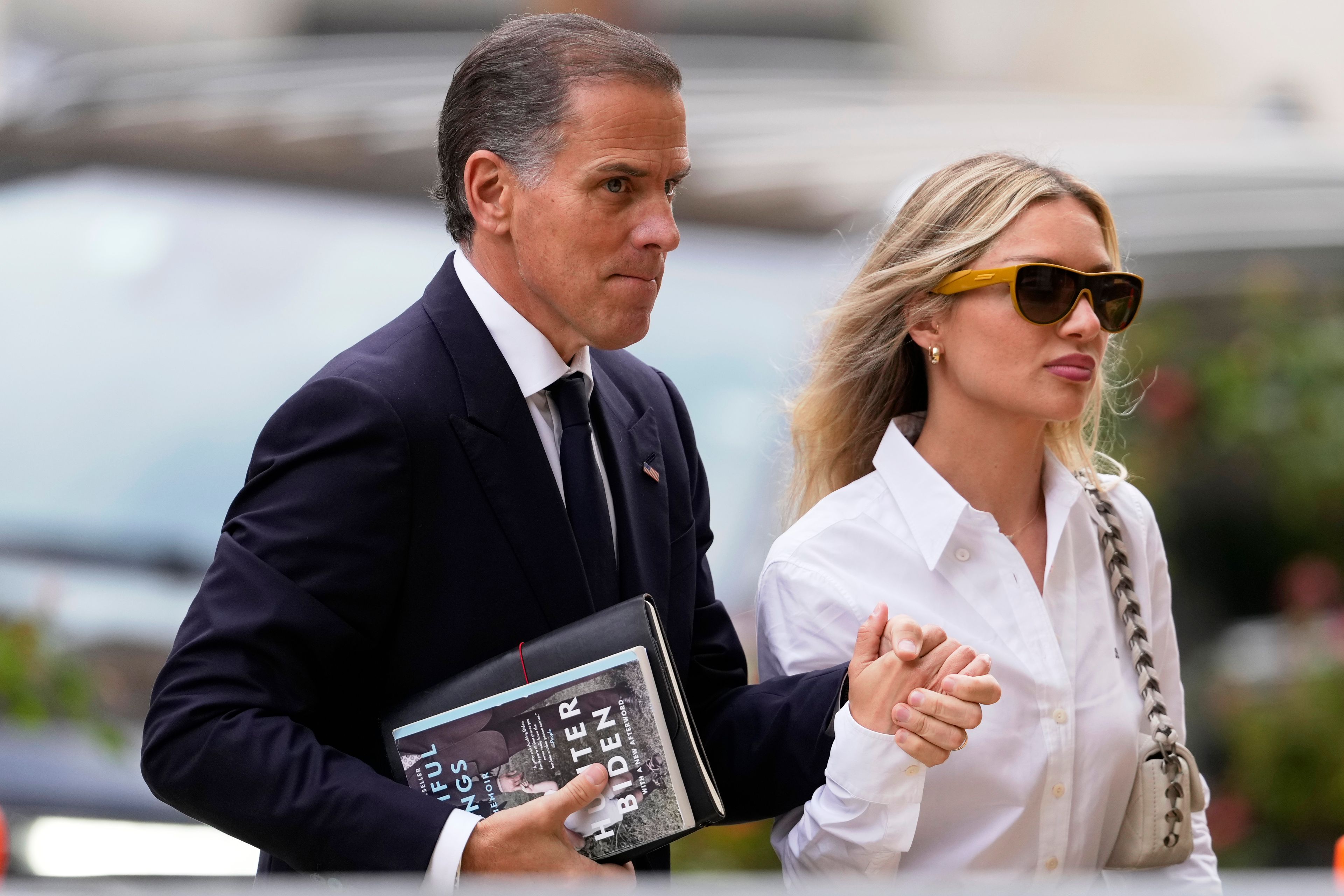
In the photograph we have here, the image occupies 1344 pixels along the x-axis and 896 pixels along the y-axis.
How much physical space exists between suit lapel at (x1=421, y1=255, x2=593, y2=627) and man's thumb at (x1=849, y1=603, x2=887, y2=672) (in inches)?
14.5

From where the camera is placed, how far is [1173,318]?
514 centimetres

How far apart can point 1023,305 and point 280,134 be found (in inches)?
142

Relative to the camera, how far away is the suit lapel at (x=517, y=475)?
76.5 inches

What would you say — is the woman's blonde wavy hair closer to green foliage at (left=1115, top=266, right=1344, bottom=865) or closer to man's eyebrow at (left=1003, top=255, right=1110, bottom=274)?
man's eyebrow at (left=1003, top=255, right=1110, bottom=274)

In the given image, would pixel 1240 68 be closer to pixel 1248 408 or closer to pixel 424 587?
pixel 1248 408

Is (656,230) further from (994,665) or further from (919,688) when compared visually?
(994,665)

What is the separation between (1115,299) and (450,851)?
127 cm

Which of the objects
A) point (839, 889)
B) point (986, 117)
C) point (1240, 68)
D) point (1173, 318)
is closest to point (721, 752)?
point (839, 889)

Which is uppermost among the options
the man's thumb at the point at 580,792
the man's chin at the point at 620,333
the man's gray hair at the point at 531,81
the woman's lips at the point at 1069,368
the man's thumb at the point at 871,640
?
the man's gray hair at the point at 531,81

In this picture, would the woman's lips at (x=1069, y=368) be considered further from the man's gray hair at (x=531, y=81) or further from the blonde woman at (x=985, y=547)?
the man's gray hair at (x=531, y=81)

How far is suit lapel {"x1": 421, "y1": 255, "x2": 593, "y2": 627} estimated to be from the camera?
1.94 metres

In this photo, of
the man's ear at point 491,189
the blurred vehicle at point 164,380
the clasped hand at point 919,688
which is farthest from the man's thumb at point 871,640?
the blurred vehicle at point 164,380

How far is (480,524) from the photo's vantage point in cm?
193

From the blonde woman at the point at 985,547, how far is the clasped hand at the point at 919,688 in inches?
1.0
